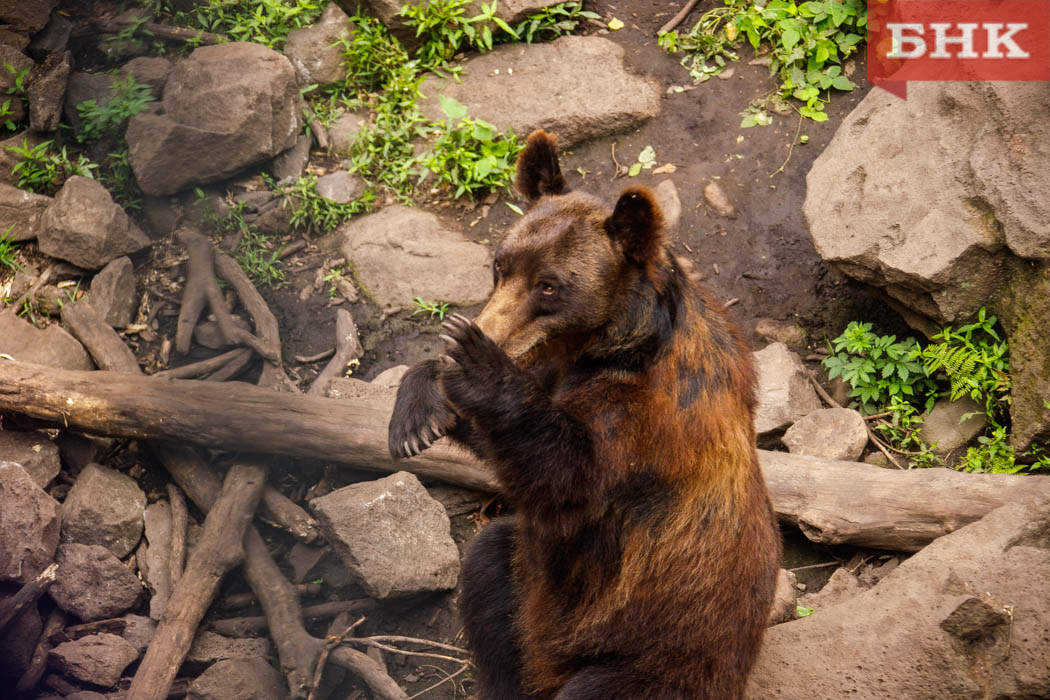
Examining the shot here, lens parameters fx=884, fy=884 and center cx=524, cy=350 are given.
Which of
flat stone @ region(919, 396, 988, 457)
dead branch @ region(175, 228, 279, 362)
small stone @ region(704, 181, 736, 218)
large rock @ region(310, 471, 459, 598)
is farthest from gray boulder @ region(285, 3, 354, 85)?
flat stone @ region(919, 396, 988, 457)

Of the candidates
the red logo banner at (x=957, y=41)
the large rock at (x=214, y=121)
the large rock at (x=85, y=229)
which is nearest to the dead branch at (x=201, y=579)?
the large rock at (x=85, y=229)

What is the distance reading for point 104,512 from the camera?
5.96 metres

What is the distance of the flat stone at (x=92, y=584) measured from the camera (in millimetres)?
5617

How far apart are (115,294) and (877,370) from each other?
6.02 metres

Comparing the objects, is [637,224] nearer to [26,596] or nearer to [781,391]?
[781,391]

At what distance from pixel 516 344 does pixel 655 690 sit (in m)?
1.65

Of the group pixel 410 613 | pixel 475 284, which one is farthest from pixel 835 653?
pixel 475 284

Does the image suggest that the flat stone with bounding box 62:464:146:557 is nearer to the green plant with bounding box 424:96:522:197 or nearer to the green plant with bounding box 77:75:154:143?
the green plant with bounding box 77:75:154:143

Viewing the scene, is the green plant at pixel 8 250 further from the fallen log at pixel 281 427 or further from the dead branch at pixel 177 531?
the dead branch at pixel 177 531

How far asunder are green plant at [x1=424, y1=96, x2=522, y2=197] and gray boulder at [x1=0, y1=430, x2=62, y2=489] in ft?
12.6

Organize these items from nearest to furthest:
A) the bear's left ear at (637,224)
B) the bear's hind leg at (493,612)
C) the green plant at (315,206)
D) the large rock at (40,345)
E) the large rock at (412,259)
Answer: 1. the bear's left ear at (637,224)
2. the bear's hind leg at (493,612)
3. the large rock at (40,345)
4. the large rock at (412,259)
5. the green plant at (315,206)

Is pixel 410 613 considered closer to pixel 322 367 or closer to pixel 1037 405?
pixel 322 367

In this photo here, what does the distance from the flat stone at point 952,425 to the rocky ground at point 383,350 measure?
2 cm

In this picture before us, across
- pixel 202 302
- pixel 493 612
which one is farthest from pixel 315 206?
pixel 493 612
